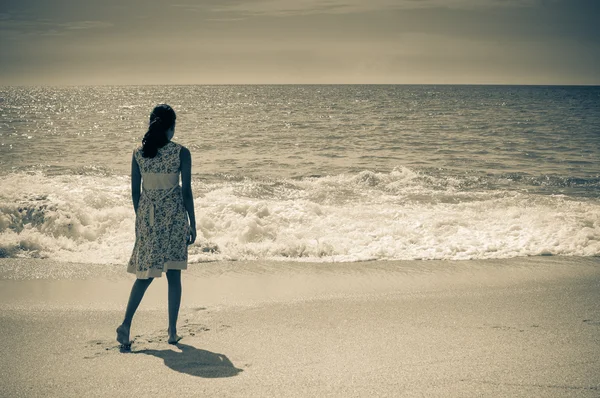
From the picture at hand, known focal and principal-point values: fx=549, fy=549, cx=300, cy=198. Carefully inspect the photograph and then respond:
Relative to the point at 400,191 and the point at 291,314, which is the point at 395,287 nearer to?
the point at 291,314

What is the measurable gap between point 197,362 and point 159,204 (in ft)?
3.84

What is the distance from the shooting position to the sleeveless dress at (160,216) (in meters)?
4.02

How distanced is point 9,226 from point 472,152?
51.0 feet

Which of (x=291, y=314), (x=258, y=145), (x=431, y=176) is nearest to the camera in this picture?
(x=291, y=314)

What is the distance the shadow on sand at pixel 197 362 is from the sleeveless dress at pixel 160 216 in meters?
0.59

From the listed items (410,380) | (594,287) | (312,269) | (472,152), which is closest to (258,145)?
(472,152)

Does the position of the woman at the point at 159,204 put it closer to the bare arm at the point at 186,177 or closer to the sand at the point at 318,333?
the bare arm at the point at 186,177

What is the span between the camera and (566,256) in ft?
23.4

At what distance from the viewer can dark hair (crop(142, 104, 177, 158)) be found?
3.96 meters

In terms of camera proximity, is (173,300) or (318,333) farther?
(318,333)

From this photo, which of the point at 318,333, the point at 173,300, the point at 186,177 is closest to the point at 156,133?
the point at 186,177

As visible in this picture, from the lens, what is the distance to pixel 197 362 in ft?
12.7

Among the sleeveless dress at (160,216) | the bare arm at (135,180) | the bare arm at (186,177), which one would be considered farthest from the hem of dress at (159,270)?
the bare arm at (135,180)

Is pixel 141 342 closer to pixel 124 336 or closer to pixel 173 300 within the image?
pixel 124 336
